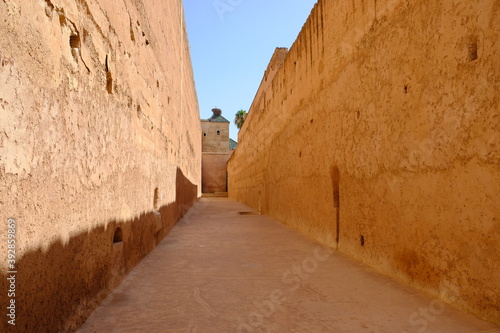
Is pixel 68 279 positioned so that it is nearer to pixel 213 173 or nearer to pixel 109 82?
pixel 109 82

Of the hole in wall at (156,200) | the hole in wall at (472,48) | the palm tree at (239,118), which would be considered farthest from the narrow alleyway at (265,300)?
the palm tree at (239,118)

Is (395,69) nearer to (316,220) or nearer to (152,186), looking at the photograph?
(316,220)

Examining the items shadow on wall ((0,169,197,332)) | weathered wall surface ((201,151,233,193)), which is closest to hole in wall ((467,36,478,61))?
shadow on wall ((0,169,197,332))

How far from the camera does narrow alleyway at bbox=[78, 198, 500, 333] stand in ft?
5.65

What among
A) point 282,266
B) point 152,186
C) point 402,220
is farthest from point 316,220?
point 152,186

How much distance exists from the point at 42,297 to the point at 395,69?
112 inches

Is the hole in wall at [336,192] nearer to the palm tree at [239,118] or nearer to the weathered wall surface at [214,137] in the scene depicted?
the weathered wall surface at [214,137]

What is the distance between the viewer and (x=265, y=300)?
2.11 meters

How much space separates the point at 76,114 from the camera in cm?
169

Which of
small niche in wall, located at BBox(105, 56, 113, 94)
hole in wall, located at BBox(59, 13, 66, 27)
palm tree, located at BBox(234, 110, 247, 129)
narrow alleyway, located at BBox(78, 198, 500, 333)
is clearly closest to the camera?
hole in wall, located at BBox(59, 13, 66, 27)

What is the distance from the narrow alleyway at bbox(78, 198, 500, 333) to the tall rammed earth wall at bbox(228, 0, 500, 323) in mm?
254

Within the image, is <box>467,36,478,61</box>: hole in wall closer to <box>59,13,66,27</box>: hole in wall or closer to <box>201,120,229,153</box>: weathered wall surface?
<box>59,13,66,27</box>: hole in wall

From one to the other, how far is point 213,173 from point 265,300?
2438 centimetres

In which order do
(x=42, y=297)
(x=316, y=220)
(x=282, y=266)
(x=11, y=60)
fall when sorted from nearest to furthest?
(x=11, y=60)
(x=42, y=297)
(x=282, y=266)
(x=316, y=220)
